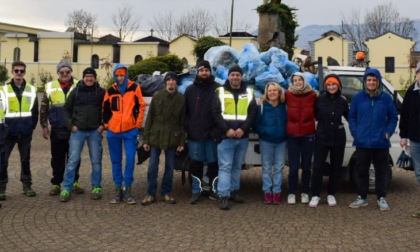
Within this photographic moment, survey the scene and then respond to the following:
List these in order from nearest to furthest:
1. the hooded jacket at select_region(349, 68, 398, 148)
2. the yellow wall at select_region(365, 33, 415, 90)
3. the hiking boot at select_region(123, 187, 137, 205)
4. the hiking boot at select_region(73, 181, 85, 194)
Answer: the hooded jacket at select_region(349, 68, 398, 148) → the hiking boot at select_region(123, 187, 137, 205) → the hiking boot at select_region(73, 181, 85, 194) → the yellow wall at select_region(365, 33, 415, 90)

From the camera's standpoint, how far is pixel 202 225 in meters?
6.63

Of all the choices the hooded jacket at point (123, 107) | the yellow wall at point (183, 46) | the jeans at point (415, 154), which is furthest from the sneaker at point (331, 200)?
the yellow wall at point (183, 46)

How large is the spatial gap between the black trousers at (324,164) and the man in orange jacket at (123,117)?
8.30 feet

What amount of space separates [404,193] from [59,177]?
5422mm

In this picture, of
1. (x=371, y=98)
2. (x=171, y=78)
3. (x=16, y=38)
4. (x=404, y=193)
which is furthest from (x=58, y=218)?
(x=16, y=38)

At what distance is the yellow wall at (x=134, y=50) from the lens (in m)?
55.8

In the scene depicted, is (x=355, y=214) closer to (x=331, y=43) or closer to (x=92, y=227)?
(x=92, y=227)

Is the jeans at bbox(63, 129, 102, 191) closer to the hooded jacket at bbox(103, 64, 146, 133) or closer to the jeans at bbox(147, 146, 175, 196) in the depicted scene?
the hooded jacket at bbox(103, 64, 146, 133)

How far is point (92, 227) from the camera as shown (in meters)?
6.51

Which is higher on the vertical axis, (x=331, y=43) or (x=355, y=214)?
(x=331, y=43)

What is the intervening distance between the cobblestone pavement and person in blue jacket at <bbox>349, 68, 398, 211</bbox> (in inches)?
21.1

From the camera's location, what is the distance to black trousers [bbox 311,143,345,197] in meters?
7.57

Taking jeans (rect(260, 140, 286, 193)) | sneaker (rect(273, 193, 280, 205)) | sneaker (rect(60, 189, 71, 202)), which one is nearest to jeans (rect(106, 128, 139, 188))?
sneaker (rect(60, 189, 71, 202))

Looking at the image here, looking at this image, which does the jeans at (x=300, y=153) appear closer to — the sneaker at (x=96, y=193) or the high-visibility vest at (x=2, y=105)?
the sneaker at (x=96, y=193)
